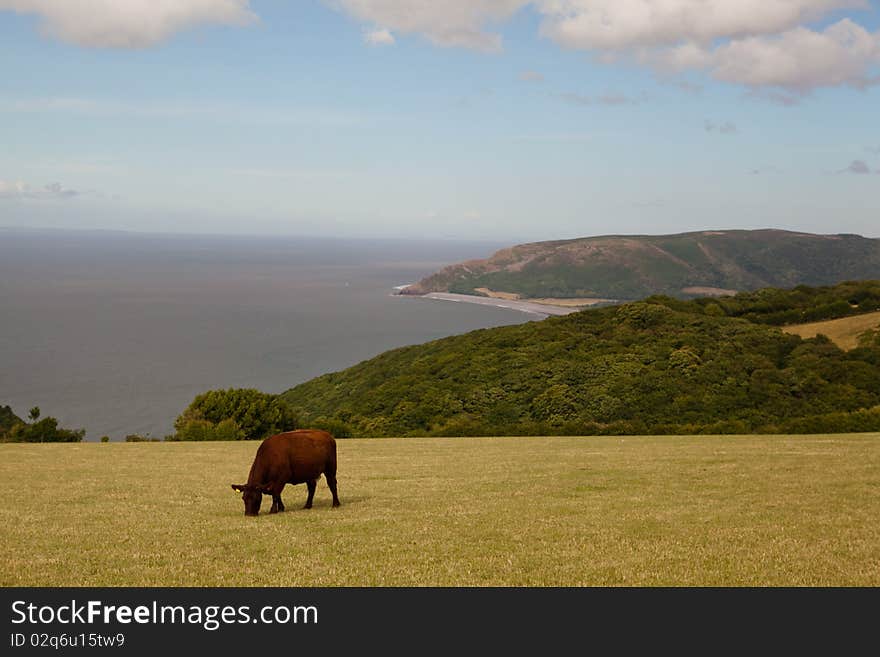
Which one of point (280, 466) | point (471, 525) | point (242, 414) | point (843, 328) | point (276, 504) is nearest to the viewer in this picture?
point (471, 525)

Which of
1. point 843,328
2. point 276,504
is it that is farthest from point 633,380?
point 276,504

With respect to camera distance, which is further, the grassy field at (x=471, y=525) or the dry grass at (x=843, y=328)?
the dry grass at (x=843, y=328)

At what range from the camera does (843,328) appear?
218 feet

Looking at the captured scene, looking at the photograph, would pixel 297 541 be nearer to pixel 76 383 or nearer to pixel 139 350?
pixel 76 383

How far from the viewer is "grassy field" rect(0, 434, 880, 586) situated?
8680 millimetres

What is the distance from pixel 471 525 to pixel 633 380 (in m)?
50.9

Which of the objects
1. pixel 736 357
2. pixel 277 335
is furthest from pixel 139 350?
pixel 736 357

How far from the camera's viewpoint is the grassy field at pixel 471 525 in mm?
8680

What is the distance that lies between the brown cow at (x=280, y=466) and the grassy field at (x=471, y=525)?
673mm

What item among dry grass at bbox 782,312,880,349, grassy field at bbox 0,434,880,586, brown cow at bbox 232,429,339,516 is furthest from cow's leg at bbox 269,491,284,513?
dry grass at bbox 782,312,880,349

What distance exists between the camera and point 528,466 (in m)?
22.4

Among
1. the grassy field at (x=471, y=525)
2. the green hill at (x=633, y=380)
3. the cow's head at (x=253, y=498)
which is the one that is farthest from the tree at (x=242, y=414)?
the cow's head at (x=253, y=498)

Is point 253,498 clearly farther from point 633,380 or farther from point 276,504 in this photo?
point 633,380

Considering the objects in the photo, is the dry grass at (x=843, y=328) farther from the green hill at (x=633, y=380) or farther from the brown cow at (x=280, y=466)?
the brown cow at (x=280, y=466)
